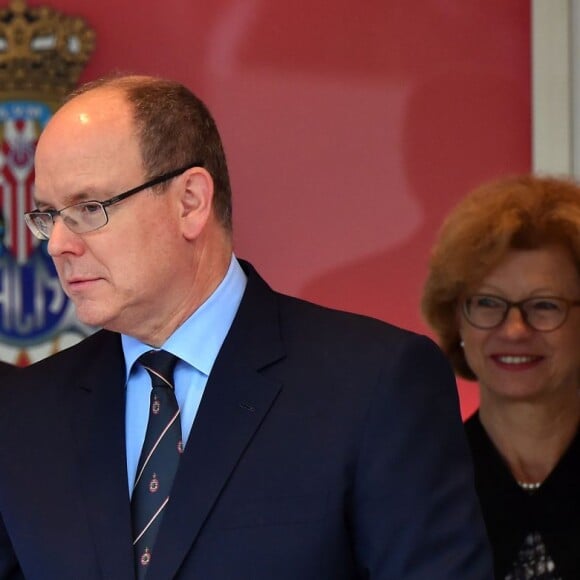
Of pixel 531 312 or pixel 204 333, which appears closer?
pixel 204 333

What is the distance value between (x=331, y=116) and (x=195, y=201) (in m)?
1.55

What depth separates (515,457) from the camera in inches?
110

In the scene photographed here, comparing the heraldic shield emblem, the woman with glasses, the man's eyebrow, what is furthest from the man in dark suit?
the heraldic shield emblem

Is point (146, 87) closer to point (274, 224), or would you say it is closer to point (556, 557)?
Answer: point (556, 557)

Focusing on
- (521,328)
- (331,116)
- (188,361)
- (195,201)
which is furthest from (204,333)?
(331,116)

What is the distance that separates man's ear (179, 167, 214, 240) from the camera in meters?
1.96

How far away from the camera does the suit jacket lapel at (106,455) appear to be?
6.17ft

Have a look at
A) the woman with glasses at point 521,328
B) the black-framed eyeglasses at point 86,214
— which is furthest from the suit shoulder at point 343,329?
the woman with glasses at point 521,328

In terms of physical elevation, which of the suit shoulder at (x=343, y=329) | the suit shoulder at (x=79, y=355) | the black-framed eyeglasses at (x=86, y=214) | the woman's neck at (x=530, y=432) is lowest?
the woman's neck at (x=530, y=432)

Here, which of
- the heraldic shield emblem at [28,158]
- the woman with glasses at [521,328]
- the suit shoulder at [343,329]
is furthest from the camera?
the heraldic shield emblem at [28,158]

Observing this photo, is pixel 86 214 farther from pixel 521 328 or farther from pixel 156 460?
pixel 521 328

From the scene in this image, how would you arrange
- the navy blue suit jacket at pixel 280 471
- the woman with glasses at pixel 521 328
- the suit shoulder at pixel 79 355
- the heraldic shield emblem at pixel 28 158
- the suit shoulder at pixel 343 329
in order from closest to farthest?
the navy blue suit jacket at pixel 280 471 < the suit shoulder at pixel 343 329 < the suit shoulder at pixel 79 355 < the woman with glasses at pixel 521 328 < the heraldic shield emblem at pixel 28 158

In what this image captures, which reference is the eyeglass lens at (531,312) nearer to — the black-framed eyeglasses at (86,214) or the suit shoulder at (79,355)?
the suit shoulder at (79,355)

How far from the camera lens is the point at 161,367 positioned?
197cm
